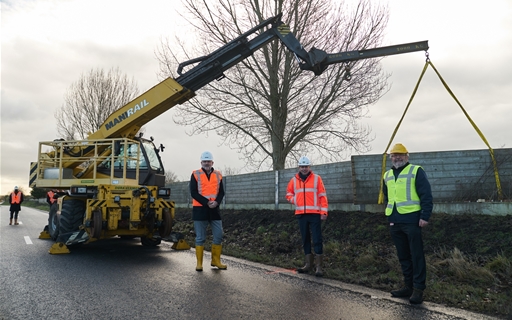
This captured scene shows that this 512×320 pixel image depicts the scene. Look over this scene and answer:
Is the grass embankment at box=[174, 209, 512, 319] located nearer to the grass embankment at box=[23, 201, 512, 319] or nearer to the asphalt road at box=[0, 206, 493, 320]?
the grass embankment at box=[23, 201, 512, 319]

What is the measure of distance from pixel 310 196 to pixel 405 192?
199cm

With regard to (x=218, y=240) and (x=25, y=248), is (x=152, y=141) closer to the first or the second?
(x=25, y=248)

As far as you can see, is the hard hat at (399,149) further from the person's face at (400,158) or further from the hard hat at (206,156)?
the hard hat at (206,156)

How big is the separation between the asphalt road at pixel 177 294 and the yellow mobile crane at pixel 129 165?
1.01m

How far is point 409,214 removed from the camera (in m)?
5.29

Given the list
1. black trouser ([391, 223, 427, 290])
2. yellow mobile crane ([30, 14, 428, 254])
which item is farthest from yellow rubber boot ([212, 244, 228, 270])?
black trouser ([391, 223, 427, 290])

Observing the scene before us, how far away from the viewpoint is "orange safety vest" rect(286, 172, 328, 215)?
7.00 m

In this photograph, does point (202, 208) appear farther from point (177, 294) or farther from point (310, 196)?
point (177, 294)

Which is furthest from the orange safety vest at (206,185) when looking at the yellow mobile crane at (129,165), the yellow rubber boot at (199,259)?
the yellow mobile crane at (129,165)

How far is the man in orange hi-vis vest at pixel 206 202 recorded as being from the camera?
282 inches

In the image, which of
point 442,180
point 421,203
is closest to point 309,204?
point 421,203

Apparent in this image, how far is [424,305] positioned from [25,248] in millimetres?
8629

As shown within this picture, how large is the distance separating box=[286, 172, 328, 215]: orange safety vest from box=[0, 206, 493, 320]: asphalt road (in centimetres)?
109

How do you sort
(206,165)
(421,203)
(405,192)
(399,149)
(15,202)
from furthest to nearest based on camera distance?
(15,202) → (206,165) → (399,149) → (405,192) → (421,203)
